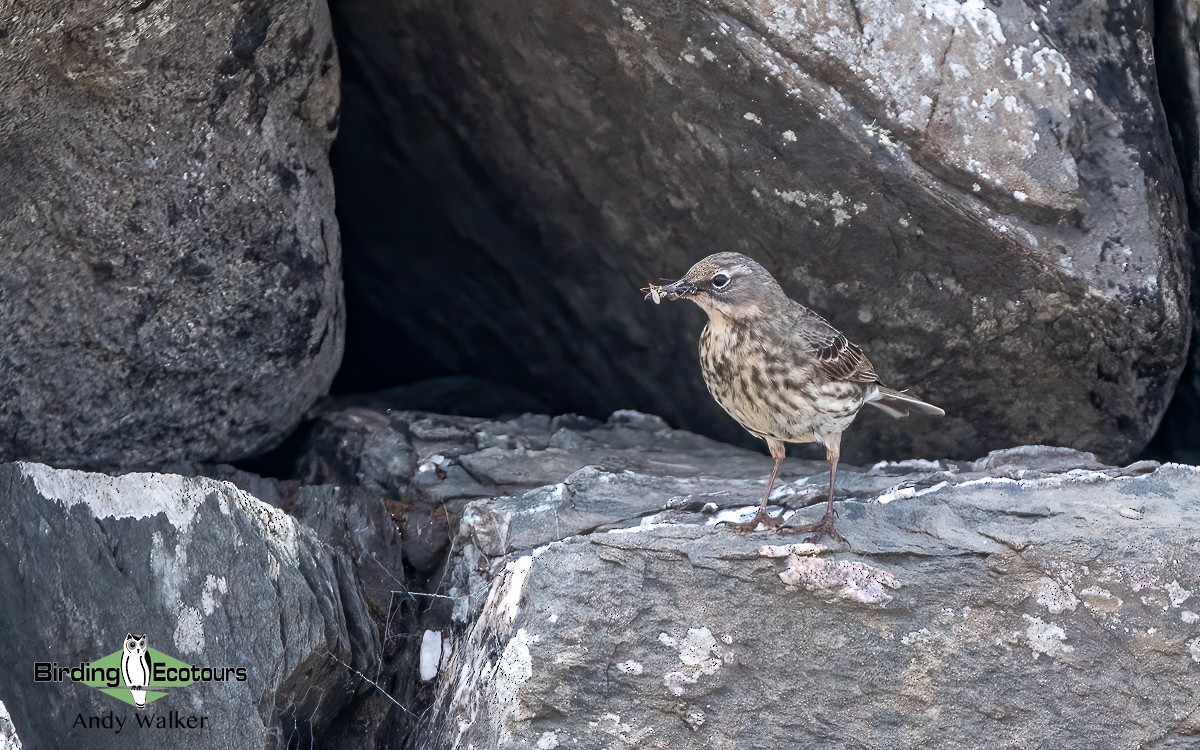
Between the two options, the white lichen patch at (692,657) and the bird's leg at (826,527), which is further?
the bird's leg at (826,527)

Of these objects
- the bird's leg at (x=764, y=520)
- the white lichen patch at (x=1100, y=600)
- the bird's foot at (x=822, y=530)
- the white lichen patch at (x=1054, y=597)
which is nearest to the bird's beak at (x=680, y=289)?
the bird's leg at (x=764, y=520)

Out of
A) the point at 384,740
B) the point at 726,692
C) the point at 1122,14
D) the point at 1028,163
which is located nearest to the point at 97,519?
the point at 384,740

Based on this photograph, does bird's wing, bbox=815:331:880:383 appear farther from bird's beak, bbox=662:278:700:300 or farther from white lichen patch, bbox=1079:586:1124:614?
white lichen patch, bbox=1079:586:1124:614

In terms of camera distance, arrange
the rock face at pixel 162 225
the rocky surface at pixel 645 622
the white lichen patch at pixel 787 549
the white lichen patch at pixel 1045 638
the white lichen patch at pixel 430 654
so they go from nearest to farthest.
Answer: the rocky surface at pixel 645 622 → the white lichen patch at pixel 1045 638 → the white lichen patch at pixel 787 549 → the rock face at pixel 162 225 → the white lichen patch at pixel 430 654

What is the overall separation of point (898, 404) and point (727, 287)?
3.94ft

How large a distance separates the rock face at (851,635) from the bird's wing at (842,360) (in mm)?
704

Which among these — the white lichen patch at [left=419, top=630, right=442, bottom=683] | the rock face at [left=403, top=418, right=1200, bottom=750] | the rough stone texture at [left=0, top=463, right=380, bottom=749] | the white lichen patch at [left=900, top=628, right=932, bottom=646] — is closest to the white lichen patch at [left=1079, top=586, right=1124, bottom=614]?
the rock face at [left=403, top=418, right=1200, bottom=750]

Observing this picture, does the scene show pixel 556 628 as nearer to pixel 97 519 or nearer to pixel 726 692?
pixel 726 692

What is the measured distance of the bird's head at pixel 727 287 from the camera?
4.85m

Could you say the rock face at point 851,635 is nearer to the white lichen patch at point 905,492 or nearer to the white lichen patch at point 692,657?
the white lichen patch at point 692,657

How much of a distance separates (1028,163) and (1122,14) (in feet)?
3.22

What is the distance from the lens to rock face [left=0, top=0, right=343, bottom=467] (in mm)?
4312

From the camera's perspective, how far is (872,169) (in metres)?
4.87

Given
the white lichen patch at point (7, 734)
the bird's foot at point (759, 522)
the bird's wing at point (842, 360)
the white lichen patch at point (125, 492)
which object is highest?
the bird's wing at point (842, 360)
